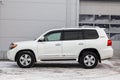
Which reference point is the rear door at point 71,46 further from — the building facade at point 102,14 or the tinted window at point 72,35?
the building facade at point 102,14

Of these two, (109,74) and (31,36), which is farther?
(31,36)

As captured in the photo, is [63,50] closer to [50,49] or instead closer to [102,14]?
[50,49]

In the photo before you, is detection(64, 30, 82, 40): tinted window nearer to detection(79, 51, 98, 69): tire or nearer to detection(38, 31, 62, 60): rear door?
detection(38, 31, 62, 60): rear door

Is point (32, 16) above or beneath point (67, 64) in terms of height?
above

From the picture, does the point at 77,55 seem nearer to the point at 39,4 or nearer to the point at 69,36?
the point at 69,36

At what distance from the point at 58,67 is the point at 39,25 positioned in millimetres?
4088

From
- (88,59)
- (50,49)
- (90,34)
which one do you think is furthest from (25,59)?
(90,34)

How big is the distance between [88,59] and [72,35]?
1.29 metres

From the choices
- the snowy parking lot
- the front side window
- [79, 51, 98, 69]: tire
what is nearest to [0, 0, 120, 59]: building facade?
the snowy parking lot

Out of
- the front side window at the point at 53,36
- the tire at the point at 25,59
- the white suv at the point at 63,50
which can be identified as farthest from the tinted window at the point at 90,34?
the tire at the point at 25,59

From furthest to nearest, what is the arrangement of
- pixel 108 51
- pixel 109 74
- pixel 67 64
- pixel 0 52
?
pixel 0 52, pixel 67 64, pixel 108 51, pixel 109 74

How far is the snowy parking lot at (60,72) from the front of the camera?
12.2 metres

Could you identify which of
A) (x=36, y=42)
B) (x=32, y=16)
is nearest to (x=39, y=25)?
(x=32, y=16)

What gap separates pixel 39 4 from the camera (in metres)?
18.5
